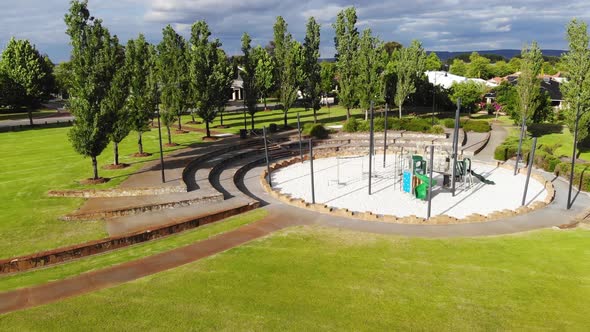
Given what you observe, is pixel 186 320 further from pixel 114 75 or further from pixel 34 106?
pixel 34 106

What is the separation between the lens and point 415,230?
75.1 feet

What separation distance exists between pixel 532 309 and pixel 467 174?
2047cm

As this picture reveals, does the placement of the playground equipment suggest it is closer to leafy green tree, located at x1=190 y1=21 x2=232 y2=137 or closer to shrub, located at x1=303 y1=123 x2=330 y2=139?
shrub, located at x1=303 y1=123 x2=330 y2=139

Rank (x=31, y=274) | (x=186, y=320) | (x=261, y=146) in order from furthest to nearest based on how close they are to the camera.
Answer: (x=261, y=146) < (x=31, y=274) < (x=186, y=320)

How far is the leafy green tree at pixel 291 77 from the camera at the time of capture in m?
56.6

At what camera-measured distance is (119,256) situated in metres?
19.3

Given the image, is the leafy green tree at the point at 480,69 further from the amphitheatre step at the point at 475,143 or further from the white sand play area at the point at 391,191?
the white sand play area at the point at 391,191

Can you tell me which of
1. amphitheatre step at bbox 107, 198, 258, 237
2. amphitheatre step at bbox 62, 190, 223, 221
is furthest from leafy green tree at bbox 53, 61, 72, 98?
amphitheatre step at bbox 107, 198, 258, 237

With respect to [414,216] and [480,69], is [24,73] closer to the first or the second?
[414,216]

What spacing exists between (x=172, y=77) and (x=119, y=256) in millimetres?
31700

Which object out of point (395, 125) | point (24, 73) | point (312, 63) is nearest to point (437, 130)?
point (395, 125)

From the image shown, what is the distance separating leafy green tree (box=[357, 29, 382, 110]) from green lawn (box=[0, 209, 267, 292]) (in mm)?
37008

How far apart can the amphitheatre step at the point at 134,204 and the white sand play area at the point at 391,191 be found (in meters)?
7.29

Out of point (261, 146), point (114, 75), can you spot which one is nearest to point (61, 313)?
point (114, 75)
